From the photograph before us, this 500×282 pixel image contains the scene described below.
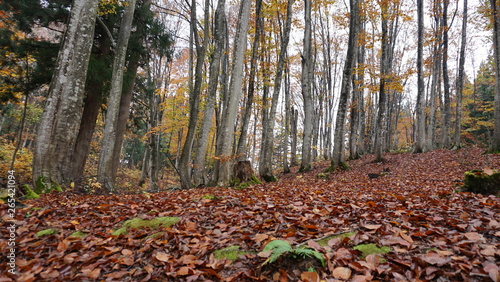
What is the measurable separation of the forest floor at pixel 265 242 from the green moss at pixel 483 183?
0.65 meters

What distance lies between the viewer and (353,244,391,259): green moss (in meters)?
2.12

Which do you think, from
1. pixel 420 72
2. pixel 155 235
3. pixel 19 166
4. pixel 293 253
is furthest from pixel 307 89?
pixel 19 166

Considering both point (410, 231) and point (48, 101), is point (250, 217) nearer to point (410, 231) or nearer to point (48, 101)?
point (410, 231)

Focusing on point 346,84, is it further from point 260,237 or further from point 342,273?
point 342,273

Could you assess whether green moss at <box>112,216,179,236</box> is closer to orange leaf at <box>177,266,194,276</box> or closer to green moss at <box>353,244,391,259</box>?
orange leaf at <box>177,266,194,276</box>

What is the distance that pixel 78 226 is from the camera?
3.17 meters

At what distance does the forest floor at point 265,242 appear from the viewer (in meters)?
1.87

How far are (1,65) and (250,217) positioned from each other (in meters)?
10.7

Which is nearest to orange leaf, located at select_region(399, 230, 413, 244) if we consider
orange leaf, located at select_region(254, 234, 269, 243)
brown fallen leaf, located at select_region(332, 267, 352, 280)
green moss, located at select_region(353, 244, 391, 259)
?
green moss, located at select_region(353, 244, 391, 259)

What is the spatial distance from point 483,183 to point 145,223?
5.53m

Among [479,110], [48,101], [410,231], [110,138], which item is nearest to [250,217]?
[410,231]

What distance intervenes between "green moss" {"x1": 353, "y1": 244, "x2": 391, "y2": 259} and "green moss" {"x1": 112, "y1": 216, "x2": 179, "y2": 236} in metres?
2.22

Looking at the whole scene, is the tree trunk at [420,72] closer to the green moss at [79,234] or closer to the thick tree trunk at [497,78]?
the thick tree trunk at [497,78]

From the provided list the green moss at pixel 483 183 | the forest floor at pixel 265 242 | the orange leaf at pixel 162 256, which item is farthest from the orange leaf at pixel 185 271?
the green moss at pixel 483 183
